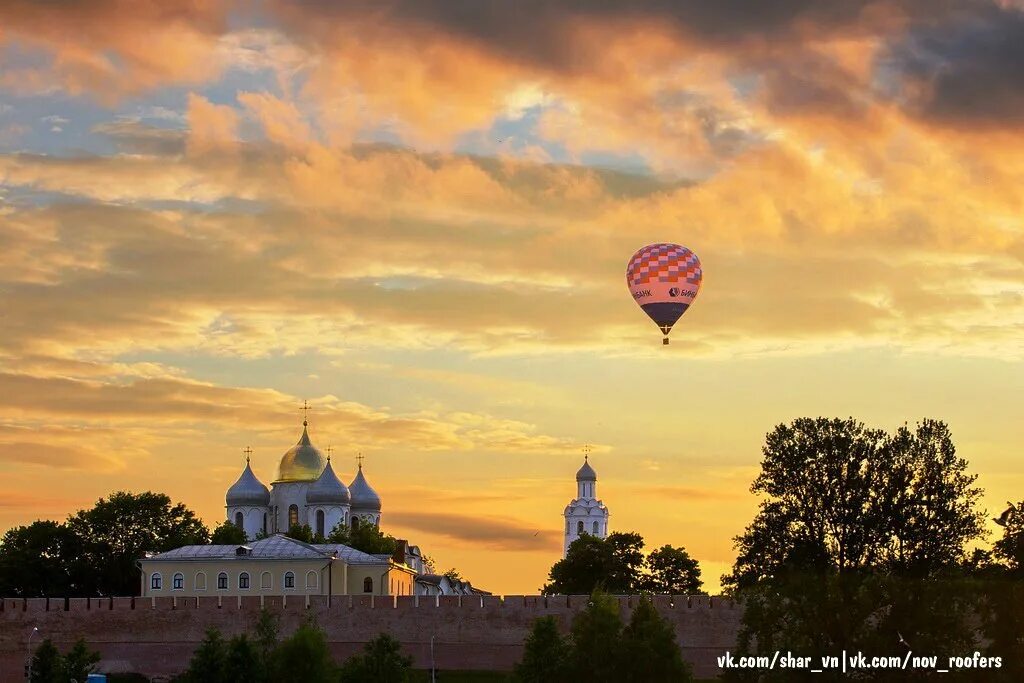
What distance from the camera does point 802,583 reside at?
43094mm

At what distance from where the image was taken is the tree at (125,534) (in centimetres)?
8800

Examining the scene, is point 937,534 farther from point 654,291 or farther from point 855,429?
point 654,291

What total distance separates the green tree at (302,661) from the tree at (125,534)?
111 ft

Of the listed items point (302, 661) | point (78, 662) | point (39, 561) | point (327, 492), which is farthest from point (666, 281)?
point (327, 492)

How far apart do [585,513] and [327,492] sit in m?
39.5

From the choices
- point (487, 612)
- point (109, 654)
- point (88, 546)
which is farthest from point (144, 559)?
point (487, 612)

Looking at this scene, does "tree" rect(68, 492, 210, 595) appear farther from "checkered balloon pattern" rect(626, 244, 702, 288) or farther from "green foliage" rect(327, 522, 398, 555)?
"checkered balloon pattern" rect(626, 244, 702, 288)

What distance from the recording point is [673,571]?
9925 centimetres

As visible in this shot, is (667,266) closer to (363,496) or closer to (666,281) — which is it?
(666,281)

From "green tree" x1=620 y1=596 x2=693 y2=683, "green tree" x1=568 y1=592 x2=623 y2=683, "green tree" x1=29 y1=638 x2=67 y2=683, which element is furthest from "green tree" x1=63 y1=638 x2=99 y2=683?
"green tree" x1=620 y1=596 x2=693 y2=683

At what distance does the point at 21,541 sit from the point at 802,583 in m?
53.0

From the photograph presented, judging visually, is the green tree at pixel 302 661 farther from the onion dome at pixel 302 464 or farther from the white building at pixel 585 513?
the white building at pixel 585 513

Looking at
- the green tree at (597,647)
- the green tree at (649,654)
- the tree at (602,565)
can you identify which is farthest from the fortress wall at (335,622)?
the tree at (602,565)

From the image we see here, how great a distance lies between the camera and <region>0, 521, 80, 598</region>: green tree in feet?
280
